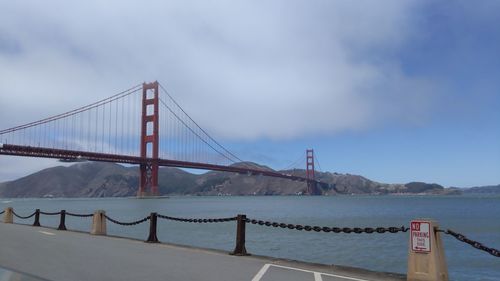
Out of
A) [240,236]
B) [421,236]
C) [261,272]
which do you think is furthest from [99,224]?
[421,236]

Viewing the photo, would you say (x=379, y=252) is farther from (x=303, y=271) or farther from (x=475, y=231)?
(x=475, y=231)

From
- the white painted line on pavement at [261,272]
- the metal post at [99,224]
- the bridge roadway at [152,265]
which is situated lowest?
the white painted line on pavement at [261,272]

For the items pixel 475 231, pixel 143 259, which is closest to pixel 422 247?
pixel 143 259

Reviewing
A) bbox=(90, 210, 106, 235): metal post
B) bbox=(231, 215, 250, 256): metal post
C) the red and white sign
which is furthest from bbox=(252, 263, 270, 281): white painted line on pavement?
bbox=(90, 210, 106, 235): metal post

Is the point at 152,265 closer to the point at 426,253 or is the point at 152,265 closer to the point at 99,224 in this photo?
the point at 426,253

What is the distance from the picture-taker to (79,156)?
81.9m

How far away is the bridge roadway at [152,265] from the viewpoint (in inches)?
386

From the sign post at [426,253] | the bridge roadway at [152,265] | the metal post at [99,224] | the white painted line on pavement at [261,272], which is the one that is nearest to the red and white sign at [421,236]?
the sign post at [426,253]

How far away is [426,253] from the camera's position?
894 cm

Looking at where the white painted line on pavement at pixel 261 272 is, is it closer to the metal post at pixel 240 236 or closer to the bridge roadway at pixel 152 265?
the bridge roadway at pixel 152 265

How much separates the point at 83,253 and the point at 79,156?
2857 inches

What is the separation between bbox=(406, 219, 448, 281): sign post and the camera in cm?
884

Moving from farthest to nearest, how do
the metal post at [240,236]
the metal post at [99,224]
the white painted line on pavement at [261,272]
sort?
1. the metal post at [99,224]
2. the metal post at [240,236]
3. the white painted line on pavement at [261,272]

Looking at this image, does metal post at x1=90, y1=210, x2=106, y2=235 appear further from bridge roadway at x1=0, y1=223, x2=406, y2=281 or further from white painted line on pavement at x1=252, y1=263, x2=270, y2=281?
white painted line on pavement at x1=252, y1=263, x2=270, y2=281
